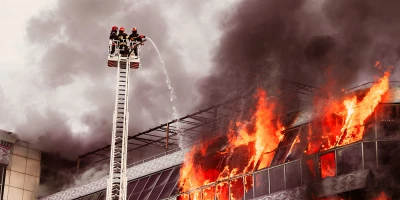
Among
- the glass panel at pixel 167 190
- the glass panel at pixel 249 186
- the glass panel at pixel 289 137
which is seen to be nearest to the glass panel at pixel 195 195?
the glass panel at pixel 167 190

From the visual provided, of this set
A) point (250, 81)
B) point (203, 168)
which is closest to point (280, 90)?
point (250, 81)

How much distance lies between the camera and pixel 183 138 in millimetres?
61688

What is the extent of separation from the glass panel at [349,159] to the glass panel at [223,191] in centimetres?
854

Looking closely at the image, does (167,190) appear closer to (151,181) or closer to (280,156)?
(151,181)

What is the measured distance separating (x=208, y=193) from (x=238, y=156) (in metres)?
2.95

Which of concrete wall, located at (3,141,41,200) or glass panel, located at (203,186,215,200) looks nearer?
glass panel, located at (203,186,215,200)

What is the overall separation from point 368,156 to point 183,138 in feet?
68.3

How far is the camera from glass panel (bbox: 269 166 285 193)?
46306mm

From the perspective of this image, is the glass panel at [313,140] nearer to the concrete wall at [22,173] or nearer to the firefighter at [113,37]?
the firefighter at [113,37]

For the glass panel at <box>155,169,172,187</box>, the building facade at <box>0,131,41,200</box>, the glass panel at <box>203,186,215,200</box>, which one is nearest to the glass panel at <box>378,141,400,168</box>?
the glass panel at <box>203,186,215,200</box>

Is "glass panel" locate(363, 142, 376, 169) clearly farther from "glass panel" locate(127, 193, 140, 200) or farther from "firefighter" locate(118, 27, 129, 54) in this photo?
"glass panel" locate(127, 193, 140, 200)

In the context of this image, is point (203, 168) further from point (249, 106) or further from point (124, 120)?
point (124, 120)

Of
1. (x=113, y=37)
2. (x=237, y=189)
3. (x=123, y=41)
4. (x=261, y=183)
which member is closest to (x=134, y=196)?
(x=237, y=189)

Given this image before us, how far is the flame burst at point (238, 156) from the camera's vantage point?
1944 inches
